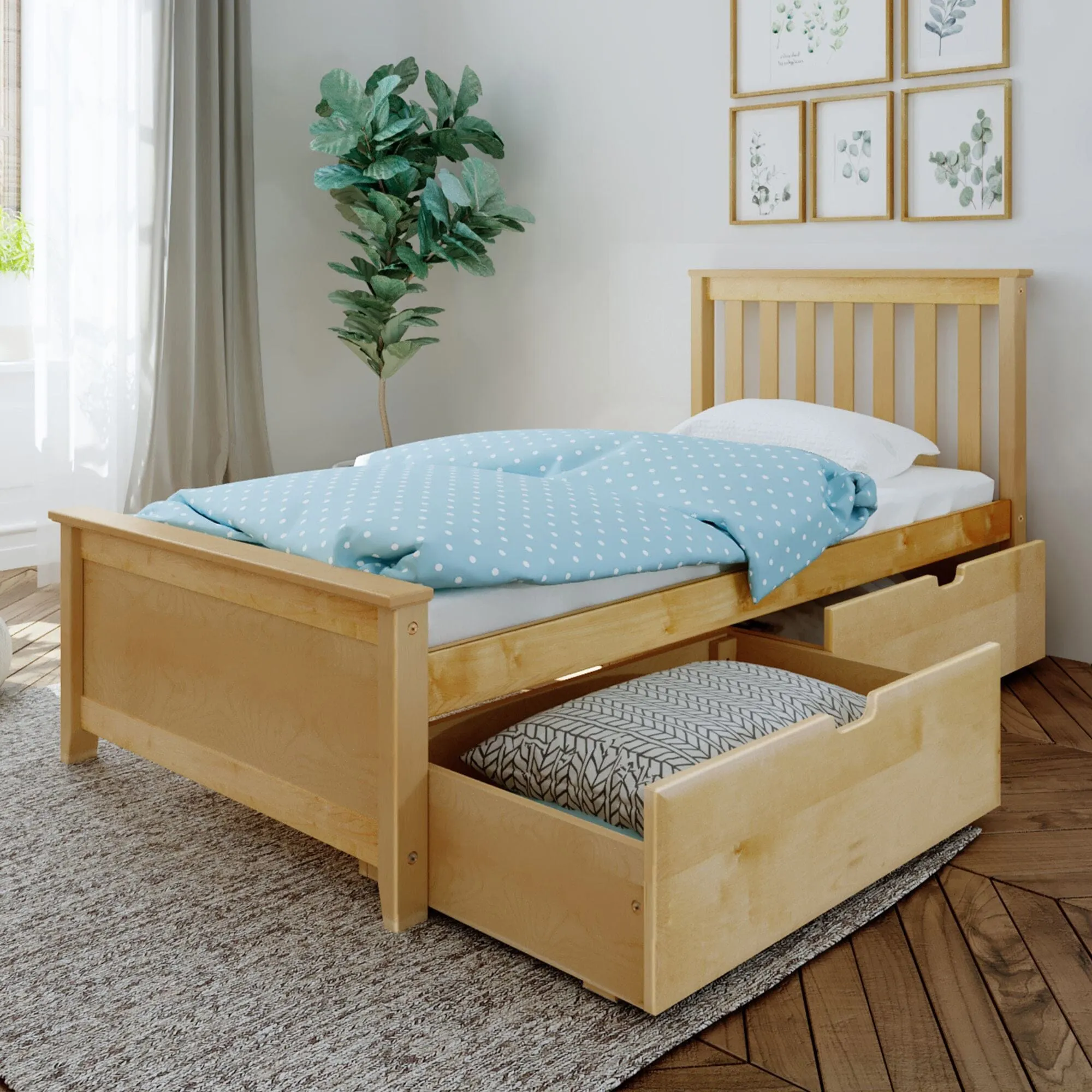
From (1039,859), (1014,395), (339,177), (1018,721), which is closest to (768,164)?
(1014,395)

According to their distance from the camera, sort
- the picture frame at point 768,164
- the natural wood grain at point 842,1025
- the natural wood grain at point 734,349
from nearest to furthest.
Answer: the natural wood grain at point 842,1025
the picture frame at point 768,164
the natural wood grain at point 734,349

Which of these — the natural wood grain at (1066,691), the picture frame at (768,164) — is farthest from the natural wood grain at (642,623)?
the picture frame at (768,164)

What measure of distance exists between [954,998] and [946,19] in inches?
89.3

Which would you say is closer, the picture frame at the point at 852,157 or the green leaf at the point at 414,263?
the picture frame at the point at 852,157

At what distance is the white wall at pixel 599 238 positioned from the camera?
277 centimetres

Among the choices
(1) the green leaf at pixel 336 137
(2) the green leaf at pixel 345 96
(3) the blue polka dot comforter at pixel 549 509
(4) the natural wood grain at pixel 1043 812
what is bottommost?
(4) the natural wood grain at pixel 1043 812

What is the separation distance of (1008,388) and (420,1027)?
2.01 meters

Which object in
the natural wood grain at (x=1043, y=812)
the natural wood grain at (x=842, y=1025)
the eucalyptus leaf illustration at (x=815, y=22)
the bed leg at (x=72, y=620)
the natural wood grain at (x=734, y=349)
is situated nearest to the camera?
the natural wood grain at (x=842, y=1025)

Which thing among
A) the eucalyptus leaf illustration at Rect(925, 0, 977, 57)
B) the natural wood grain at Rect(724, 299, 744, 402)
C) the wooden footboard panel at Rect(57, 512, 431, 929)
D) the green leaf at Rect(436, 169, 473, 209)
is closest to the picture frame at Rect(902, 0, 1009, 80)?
the eucalyptus leaf illustration at Rect(925, 0, 977, 57)

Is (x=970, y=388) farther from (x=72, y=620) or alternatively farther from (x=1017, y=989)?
(x=72, y=620)

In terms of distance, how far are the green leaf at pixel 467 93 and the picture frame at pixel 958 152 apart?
1.25m

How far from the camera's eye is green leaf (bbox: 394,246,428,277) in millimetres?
3523

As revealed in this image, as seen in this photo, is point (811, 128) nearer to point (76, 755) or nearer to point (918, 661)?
point (918, 661)

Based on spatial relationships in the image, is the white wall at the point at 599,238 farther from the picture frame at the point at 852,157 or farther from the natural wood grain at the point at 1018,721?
the natural wood grain at the point at 1018,721
